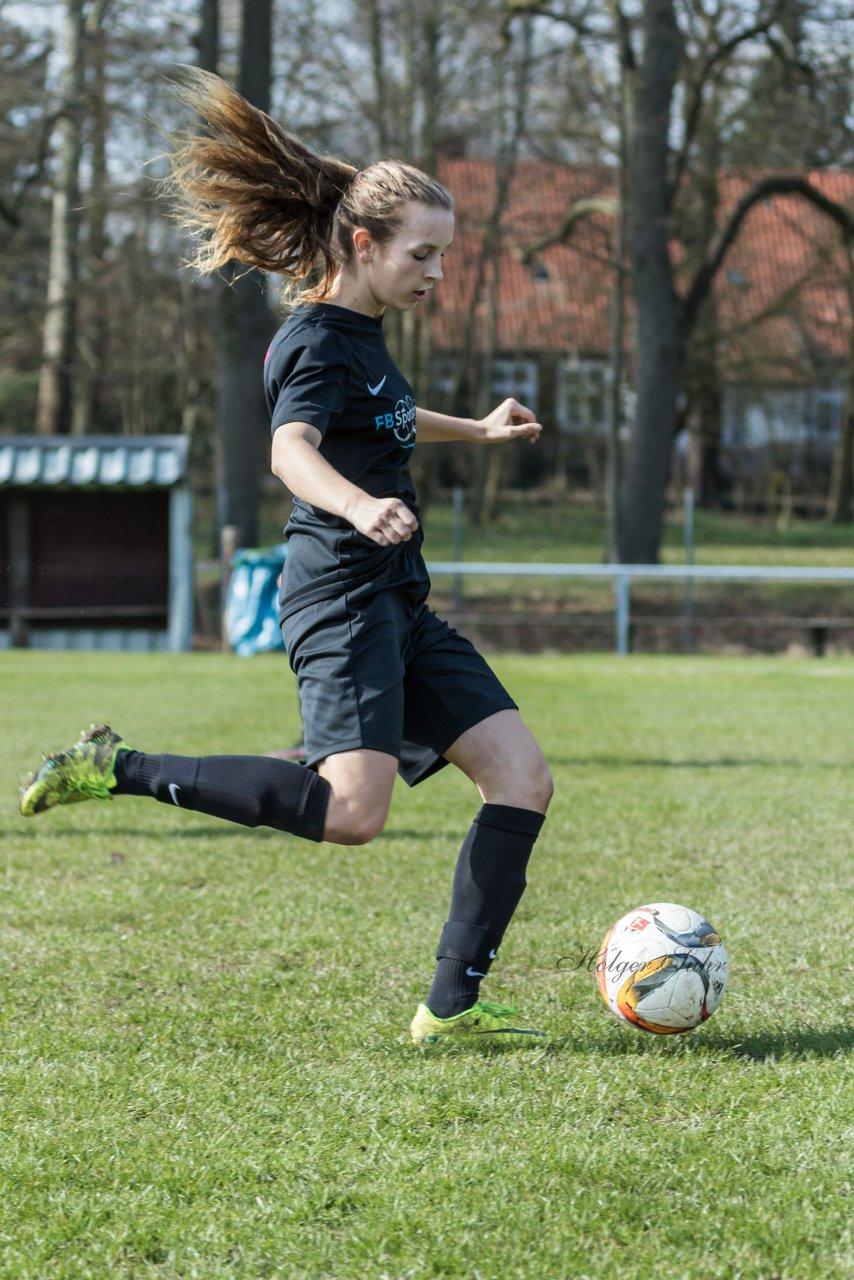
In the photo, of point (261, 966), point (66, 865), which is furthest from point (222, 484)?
point (261, 966)

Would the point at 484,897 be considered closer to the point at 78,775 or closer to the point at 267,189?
the point at 78,775

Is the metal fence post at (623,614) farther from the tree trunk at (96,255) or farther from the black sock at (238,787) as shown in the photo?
the black sock at (238,787)

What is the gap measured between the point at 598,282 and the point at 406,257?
2808 cm

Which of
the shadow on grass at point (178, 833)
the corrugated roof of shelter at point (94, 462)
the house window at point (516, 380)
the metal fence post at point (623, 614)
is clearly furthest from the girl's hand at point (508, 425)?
the house window at point (516, 380)

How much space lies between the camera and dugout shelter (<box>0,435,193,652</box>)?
64.6ft

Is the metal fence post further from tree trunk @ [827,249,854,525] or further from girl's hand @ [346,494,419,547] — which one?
girl's hand @ [346,494,419,547]

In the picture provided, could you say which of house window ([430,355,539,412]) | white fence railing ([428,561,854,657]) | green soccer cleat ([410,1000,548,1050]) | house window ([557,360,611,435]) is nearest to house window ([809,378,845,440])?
house window ([557,360,611,435])

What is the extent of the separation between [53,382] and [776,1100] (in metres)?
23.8

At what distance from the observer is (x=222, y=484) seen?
2097 cm

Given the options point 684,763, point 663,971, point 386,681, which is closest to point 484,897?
point 663,971

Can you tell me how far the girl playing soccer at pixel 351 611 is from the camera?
337 centimetres

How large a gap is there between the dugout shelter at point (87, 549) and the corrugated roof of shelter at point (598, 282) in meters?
7.65

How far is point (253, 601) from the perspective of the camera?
11398mm

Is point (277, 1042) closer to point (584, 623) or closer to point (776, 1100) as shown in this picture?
point (776, 1100)
